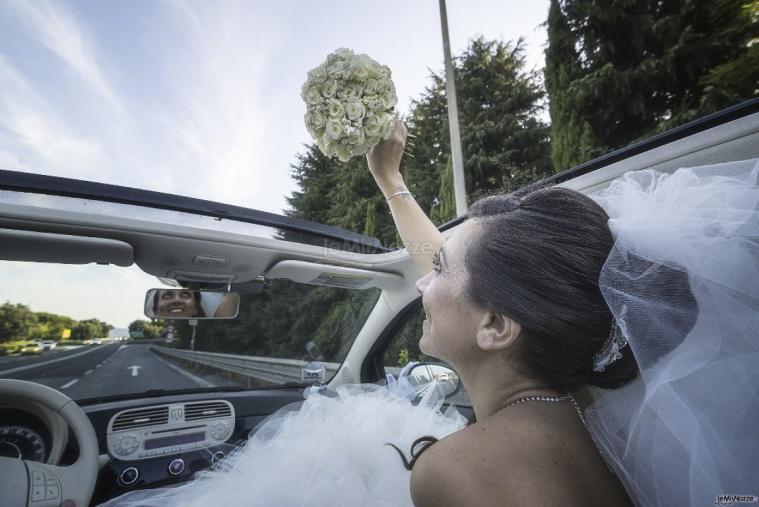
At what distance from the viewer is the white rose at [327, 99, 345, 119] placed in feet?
5.32

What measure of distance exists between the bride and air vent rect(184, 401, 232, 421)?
4.27 ft

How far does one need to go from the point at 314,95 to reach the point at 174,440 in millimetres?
2529

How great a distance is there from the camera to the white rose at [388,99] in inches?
66.8

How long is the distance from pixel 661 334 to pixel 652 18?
12494 millimetres

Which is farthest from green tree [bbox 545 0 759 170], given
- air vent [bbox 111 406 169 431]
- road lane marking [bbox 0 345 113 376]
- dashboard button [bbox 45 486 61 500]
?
dashboard button [bbox 45 486 61 500]

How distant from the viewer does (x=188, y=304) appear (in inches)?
101

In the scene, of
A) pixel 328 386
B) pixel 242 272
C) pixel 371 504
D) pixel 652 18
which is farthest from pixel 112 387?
pixel 652 18

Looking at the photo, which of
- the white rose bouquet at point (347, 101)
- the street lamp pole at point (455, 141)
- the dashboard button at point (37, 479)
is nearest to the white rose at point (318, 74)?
the white rose bouquet at point (347, 101)

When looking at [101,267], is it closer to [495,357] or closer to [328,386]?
[328,386]

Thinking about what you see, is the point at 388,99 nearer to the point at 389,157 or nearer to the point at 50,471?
the point at 389,157

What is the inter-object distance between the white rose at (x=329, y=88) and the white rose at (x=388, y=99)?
223 millimetres

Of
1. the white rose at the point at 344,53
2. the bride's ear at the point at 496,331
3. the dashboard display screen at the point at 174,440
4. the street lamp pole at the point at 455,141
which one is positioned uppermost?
the street lamp pole at the point at 455,141

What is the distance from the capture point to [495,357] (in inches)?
53.7

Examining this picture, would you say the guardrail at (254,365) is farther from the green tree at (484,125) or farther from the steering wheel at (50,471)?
the green tree at (484,125)
